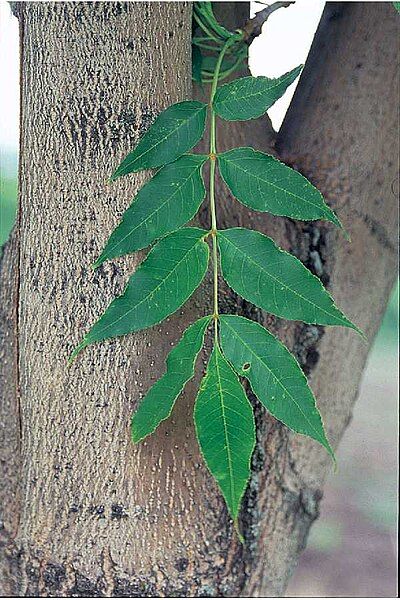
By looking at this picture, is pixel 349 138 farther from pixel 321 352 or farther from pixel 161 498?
pixel 161 498

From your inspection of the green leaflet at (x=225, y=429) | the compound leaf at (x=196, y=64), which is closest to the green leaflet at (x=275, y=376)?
the green leaflet at (x=225, y=429)

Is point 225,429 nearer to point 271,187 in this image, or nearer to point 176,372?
point 176,372

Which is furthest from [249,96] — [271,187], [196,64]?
[196,64]

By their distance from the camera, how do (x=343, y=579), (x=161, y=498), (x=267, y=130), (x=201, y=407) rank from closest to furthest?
(x=201, y=407) < (x=161, y=498) < (x=267, y=130) < (x=343, y=579)

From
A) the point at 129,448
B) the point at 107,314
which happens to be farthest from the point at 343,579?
the point at 107,314

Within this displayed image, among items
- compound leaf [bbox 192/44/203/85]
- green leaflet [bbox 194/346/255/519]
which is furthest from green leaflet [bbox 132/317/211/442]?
compound leaf [bbox 192/44/203/85]

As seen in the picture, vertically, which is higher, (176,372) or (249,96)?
(249,96)

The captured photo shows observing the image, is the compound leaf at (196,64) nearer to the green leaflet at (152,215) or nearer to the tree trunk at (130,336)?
the tree trunk at (130,336)
